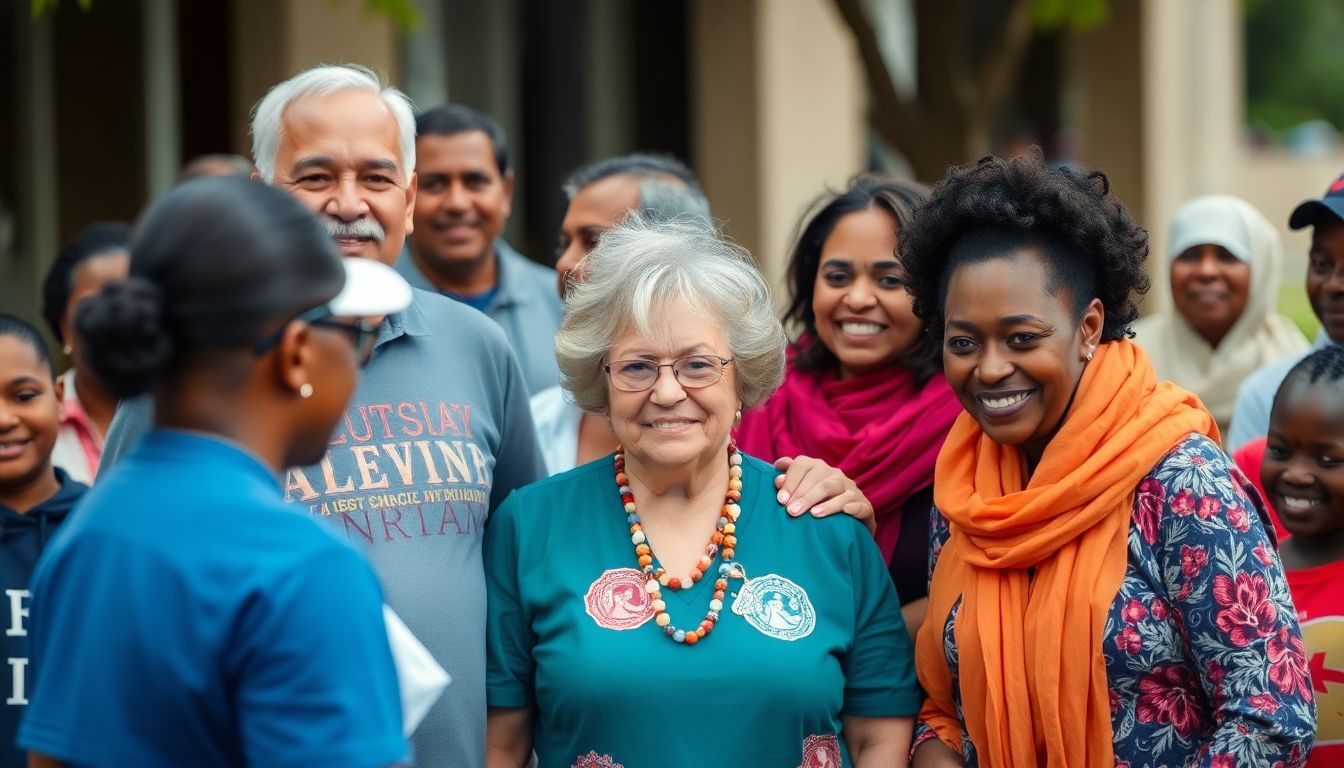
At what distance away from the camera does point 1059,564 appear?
3.20 metres

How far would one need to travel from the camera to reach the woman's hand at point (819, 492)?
3535 millimetres

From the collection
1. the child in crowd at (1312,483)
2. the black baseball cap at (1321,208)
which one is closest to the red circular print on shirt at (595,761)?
the child in crowd at (1312,483)

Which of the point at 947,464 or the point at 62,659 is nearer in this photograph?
the point at 62,659

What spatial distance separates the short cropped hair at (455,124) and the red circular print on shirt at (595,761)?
10.3ft

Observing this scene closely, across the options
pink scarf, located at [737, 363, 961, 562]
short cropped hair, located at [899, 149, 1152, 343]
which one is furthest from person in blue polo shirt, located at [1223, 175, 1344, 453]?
short cropped hair, located at [899, 149, 1152, 343]

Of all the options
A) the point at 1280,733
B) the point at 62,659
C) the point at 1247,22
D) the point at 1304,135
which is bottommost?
the point at 1280,733

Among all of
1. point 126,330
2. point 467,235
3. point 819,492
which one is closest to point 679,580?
point 819,492

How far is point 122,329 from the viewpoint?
2.07 meters

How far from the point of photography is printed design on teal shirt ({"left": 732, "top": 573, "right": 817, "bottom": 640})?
11.0 ft

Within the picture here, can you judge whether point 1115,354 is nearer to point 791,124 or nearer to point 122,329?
point 122,329

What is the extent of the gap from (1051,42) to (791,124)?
6.51 meters

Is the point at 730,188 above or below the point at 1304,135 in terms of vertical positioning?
below

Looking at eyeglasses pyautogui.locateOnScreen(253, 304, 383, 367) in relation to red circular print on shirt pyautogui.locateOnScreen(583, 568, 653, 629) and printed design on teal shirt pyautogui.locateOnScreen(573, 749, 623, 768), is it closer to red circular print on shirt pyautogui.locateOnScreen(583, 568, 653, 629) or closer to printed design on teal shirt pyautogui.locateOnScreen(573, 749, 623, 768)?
red circular print on shirt pyautogui.locateOnScreen(583, 568, 653, 629)

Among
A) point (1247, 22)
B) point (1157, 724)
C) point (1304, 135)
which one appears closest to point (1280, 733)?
point (1157, 724)
